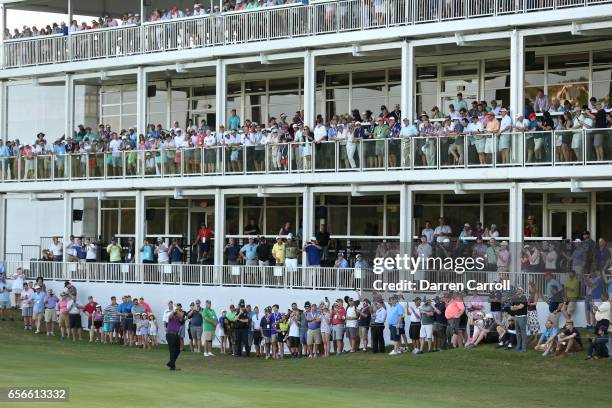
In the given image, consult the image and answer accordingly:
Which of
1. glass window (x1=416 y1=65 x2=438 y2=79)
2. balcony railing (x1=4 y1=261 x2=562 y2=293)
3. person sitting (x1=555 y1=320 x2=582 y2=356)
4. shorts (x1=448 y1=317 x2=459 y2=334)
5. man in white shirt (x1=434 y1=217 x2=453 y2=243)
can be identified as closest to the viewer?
person sitting (x1=555 y1=320 x2=582 y2=356)

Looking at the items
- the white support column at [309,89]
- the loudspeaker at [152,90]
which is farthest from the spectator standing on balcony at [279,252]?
the loudspeaker at [152,90]

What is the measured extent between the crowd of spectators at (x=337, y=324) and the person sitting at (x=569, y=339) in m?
0.02

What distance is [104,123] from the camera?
175 feet

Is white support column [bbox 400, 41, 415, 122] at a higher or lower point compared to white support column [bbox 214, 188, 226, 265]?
higher

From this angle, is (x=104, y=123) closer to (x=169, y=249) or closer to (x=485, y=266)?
(x=169, y=249)

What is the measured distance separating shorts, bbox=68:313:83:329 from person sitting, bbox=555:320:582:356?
16.8 meters

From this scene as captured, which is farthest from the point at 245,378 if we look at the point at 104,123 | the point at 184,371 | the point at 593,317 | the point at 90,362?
the point at 104,123

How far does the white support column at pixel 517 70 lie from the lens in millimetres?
38000

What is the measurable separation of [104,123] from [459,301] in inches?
886

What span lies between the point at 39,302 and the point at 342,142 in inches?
441

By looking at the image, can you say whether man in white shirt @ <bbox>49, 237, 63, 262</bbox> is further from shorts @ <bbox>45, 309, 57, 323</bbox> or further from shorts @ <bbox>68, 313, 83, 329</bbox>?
shorts @ <bbox>68, 313, 83, 329</bbox>

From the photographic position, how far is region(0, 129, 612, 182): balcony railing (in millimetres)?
36500

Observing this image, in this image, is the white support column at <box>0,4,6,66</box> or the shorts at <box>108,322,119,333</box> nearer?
the shorts at <box>108,322,119,333</box>

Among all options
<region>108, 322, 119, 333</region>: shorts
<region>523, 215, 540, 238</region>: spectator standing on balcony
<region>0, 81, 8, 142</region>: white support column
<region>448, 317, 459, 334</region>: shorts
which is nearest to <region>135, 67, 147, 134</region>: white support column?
<region>0, 81, 8, 142</region>: white support column
